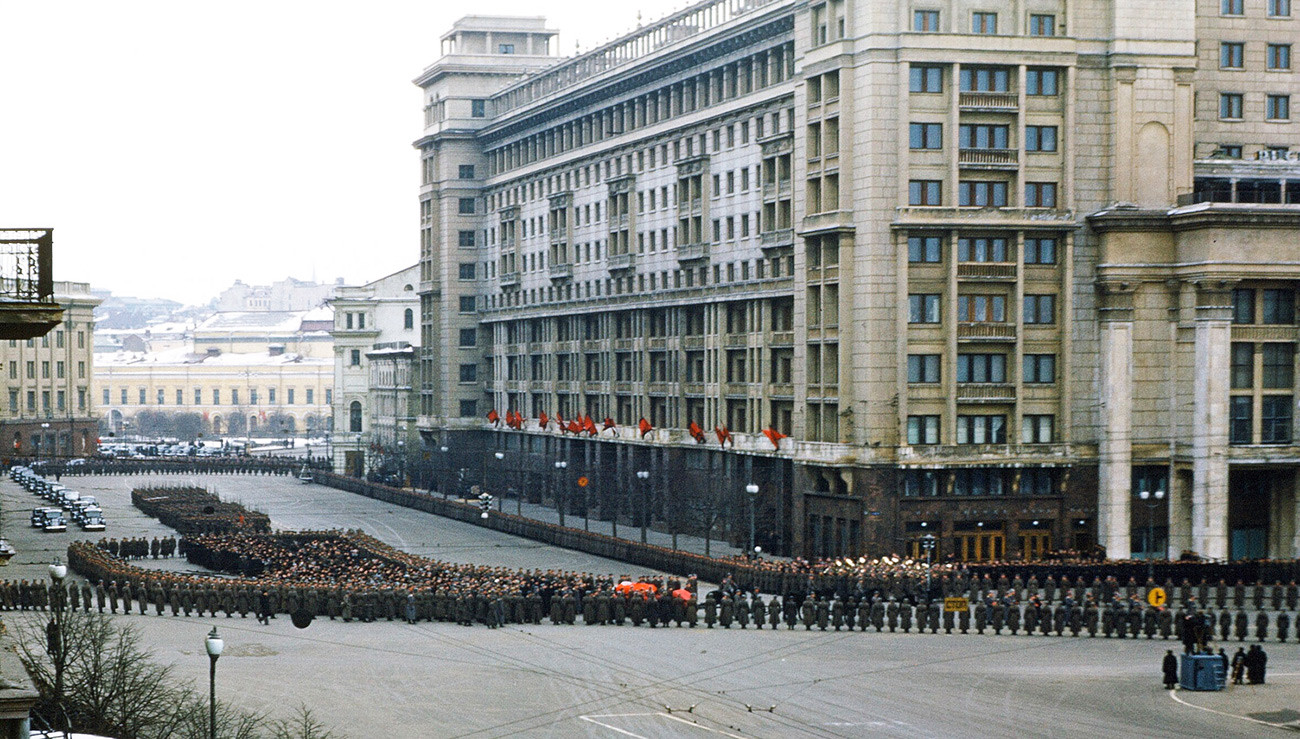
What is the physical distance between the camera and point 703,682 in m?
50.4

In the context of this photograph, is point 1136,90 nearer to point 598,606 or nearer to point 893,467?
point 893,467

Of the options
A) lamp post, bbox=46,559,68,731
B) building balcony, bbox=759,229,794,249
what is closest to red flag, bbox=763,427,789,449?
building balcony, bbox=759,229,794,249

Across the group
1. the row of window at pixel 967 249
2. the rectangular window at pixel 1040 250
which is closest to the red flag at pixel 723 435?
the row of window at pixel 967 249

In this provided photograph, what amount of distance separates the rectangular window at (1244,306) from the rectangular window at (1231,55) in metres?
11.6

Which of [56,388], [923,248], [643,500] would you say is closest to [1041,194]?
[923,248]

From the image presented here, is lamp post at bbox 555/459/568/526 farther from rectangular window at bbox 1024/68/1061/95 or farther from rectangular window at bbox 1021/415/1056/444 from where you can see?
rectangular window at bbox 1024/68/1061/95

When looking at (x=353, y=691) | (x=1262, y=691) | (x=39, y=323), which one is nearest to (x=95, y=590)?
(x=353, y=691)

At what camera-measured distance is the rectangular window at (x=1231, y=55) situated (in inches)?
3356

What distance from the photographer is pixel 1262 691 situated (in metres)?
49.3

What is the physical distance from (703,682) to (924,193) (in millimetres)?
34746

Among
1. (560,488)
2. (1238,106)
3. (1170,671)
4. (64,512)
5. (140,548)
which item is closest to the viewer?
(1170,671)

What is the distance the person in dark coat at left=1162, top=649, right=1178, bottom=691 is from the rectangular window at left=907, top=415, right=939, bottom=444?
30428mm

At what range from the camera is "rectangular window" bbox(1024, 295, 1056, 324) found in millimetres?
80750

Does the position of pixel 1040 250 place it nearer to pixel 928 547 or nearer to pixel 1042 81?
pixel 1042 81
